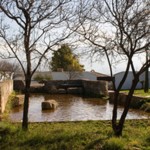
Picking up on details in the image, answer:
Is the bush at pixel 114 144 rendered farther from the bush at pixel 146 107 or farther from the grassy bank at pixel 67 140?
the bush at pixel 146 107

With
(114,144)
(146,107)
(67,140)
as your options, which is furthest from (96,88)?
(114,144)

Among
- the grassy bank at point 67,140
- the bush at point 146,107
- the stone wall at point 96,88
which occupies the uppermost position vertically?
the stone wall at point 96,88

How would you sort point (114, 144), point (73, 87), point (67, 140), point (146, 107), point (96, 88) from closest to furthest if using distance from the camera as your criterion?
point (114, 144) < point (67, 140) < point (146, 107) < point (96, 88) < point (73, 87)

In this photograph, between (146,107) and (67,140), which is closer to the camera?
(67,140)

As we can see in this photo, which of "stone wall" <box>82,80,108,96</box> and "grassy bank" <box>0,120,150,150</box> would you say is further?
"stone wall" <box>82,80,108,96</box>

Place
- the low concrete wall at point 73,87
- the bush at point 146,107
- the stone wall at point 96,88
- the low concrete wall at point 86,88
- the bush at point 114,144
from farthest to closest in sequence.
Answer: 1. the low concrete wall at point 73,87
2. the low concrete wall at point 86,88
3. the stone wall at point 96,88
4. the bush at point 146,107
5. the bush at point 114,144

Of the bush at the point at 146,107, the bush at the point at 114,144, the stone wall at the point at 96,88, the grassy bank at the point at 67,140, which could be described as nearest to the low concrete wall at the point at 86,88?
the stone wall at the point at 96,88

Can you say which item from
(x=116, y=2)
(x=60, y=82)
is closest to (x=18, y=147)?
(x=116, y=2)

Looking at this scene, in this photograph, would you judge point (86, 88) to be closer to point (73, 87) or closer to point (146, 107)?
point (73, 87)

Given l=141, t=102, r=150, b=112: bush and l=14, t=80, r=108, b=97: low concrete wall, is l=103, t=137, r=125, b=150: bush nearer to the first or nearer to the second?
l=141, t=102, r=150, b=112: bush

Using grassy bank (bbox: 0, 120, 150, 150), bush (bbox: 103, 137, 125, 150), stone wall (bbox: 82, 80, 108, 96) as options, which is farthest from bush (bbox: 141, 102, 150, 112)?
bush (bbox: 103, 137, 125, 150)

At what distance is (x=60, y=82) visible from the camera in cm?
3809

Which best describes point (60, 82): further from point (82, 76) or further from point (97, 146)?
point (97, 146)

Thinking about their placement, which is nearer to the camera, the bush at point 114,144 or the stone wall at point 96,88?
the bush at point 114,144
